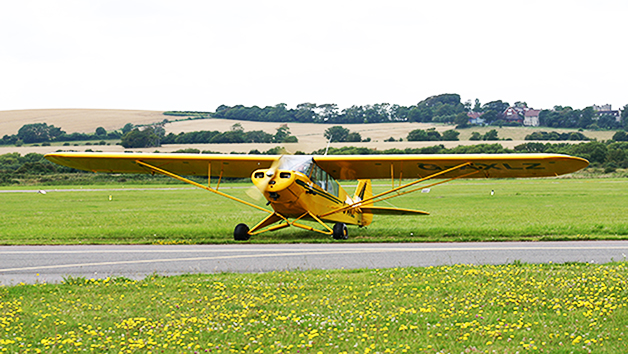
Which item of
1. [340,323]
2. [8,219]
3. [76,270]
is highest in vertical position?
[340,323]

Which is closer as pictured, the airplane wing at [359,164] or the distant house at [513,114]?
the airplane wing at [359,164]

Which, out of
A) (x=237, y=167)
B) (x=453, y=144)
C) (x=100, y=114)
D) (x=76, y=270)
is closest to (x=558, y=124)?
(x=453, y=144)

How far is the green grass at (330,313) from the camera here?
529 cm

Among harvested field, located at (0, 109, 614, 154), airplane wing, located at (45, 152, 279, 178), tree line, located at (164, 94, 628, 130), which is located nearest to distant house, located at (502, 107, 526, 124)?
tree line, located at (164, 94, 628, 130)

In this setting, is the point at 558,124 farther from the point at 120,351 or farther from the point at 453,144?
the point at 120,351

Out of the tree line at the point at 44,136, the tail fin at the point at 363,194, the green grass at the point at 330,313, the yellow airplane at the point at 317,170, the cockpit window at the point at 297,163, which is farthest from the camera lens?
the tree line at the point at 44,136

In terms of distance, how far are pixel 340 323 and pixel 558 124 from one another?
133399 mm

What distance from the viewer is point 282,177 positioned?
1453cm

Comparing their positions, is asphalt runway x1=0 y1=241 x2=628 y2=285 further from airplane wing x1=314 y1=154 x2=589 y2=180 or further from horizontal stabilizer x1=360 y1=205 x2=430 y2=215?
horizontal stabilizer x1=360 y1=205 x2=430 y2=215

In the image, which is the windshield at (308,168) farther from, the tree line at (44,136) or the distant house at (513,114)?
the distant house at (513,114)

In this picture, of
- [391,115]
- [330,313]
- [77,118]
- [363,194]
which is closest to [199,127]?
[77,118]

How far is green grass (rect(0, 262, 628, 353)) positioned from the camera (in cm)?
529

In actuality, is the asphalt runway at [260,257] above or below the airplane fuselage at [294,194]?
below

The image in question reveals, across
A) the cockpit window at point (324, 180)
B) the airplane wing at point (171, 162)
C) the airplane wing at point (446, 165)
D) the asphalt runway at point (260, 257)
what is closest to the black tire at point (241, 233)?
the asphalt runway at point (260, 257)
